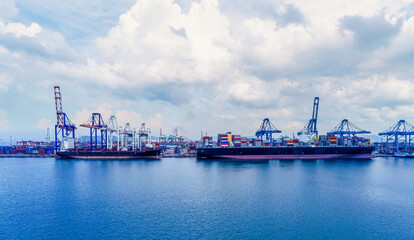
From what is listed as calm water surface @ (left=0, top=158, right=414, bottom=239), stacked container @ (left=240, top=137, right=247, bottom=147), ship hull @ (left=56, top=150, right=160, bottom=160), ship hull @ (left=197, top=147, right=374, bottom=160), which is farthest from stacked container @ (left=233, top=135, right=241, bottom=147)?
calm water surface @ (left=0, top=158, right=414, bottom=239)

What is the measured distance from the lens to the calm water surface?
72.5 feet

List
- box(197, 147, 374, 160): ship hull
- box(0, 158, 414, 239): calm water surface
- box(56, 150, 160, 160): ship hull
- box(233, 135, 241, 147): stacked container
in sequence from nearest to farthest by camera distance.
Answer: box(0, 158, 414, 239): calm water surface, box(197, 147, 374, 160): ship hull, box(233, 135, 241, 147): stacked container, box(56, 150, 160, 160): ship hull

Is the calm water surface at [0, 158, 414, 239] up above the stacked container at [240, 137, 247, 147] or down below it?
below

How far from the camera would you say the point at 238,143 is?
92.4 m

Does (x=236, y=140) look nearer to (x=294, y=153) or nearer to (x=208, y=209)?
(x=294, y=153)

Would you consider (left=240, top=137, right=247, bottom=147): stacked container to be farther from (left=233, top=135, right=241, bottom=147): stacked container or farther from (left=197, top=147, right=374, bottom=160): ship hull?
(left=197, top=147, right=374, bottom=160): ship hull

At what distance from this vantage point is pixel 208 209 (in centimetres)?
Result: 2805

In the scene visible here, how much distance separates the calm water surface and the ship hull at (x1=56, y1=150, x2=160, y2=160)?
51.3 metres

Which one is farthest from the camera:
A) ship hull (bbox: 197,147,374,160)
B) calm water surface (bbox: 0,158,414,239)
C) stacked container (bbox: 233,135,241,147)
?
stacked container (bbox: 233,135,241,147)

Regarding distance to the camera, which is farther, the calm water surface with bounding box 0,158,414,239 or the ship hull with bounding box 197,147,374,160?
the ship hull with bounding box 197,147,374,160

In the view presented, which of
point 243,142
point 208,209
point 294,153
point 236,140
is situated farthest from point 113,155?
point 208,209

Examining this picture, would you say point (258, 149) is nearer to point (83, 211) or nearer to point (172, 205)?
point (172, 205)

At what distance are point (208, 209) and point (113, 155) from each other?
77.0 m

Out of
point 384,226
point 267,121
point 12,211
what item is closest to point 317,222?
point 384,226
